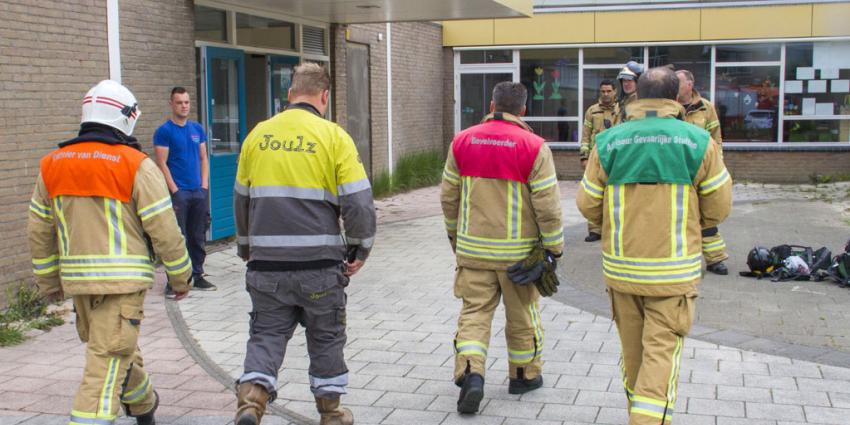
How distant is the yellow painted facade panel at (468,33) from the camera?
1998 cm

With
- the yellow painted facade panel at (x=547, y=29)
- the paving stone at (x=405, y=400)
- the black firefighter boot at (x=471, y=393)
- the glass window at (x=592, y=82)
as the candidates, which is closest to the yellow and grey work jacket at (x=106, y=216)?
the paving stone at (x=405, y=400)

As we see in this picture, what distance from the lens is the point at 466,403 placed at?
509cm

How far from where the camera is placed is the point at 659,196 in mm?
4363

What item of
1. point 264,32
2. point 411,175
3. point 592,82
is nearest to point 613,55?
point 592,82

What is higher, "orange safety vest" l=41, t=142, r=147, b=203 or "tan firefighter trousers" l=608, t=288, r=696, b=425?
"orange safety vest" l=41, t=142, r=147, b=203

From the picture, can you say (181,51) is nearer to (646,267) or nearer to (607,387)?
(607,387)

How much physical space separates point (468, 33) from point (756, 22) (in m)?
5.94

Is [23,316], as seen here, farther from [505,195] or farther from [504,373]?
[505,195]

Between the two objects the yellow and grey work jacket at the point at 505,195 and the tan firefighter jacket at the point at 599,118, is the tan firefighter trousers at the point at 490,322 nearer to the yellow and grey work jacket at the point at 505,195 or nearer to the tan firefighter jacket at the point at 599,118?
the yellow and grey work jacket at the point at 505,195

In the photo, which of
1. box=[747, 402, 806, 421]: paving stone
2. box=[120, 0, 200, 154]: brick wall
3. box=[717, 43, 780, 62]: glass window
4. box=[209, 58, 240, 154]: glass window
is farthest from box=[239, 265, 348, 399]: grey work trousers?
box=[717, 43, 780, 62]: glass window

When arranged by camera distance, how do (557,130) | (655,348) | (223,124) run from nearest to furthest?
(655,348) → (223,124) → (557,130)

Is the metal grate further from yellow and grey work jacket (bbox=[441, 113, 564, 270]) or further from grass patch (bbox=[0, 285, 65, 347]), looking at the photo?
yellow and grey work jacket (bbox=[441, 113, 564, 270])

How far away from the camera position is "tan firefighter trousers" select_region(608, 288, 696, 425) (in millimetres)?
4262

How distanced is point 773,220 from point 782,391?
831 centimetres
